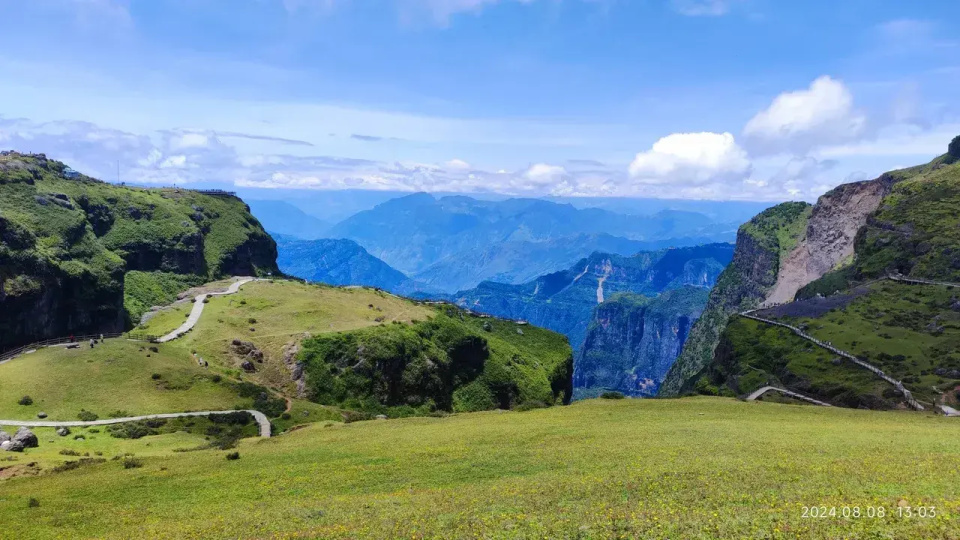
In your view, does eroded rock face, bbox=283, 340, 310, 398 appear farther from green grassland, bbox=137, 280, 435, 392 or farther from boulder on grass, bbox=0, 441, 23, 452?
boulder on grass, bbox=0, 441, 23, 452

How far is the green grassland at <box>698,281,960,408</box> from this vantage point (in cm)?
10131

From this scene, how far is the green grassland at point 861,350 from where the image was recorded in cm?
10131

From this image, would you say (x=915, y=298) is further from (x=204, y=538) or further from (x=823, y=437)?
(x=204, y=538)

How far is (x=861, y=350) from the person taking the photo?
12188 centimetres

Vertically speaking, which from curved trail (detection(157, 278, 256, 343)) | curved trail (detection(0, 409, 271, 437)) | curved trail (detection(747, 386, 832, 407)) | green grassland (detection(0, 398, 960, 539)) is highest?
green grassland (detection(0, 398, 960, 539))

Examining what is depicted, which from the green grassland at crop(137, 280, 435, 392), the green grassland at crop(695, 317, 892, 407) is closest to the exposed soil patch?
the green grassland at crop(695, 317, 892, 407)

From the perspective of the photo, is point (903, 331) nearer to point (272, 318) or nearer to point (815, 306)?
point (815, 306)

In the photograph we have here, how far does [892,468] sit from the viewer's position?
29.8m

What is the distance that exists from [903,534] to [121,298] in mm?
181343

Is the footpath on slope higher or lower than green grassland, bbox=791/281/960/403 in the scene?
lower

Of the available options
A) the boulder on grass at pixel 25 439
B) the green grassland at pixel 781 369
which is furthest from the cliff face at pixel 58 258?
the green grassland at pixel 781 369

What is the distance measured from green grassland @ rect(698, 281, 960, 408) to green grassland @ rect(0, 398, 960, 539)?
191 feet

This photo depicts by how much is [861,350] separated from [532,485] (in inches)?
4840

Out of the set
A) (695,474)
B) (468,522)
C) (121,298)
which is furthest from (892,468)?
(121,298)
